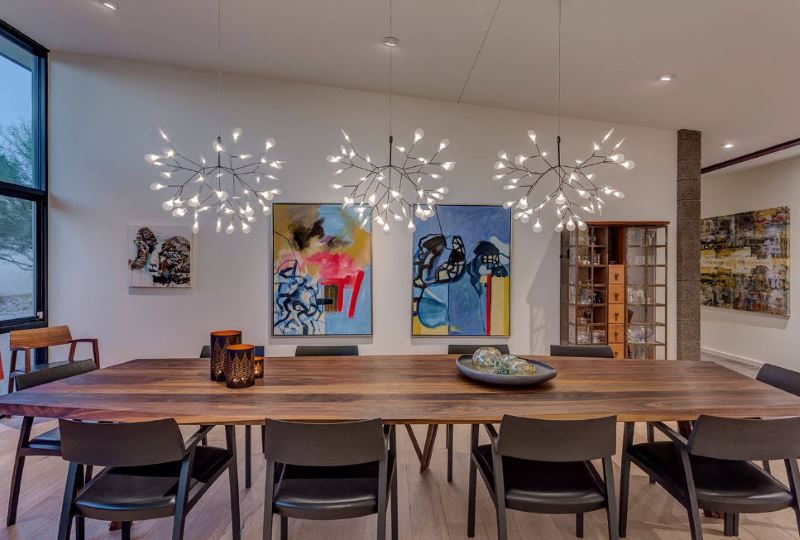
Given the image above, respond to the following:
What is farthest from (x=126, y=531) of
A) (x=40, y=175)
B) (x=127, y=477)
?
(x=40, y=175)

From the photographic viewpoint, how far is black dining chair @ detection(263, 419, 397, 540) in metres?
1.46

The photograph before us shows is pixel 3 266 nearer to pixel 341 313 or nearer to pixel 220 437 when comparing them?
pixel 220 437

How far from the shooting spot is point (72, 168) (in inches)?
158

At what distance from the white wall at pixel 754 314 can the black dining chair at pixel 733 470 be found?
4572 millimetres

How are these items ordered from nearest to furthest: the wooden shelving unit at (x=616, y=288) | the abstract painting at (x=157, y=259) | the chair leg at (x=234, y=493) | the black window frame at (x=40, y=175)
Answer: the chair leg at (x=234, y=493) < the wooden shelving unit at (x=616, y=288) < the black window frame at (x=40, y=175) < the abstract painting at (x=157, y=259)

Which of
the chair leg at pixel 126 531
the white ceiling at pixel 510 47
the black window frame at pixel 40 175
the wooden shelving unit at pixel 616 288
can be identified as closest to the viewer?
the chair leg at pixel 126 531

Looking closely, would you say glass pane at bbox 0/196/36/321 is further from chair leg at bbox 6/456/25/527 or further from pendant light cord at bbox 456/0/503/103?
pendant light cord at bbox 456/0/503/103

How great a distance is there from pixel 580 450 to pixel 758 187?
5.98 meters

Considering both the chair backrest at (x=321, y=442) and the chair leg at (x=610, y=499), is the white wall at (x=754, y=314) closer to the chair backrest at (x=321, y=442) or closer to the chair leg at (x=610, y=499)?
the chair leg at (x=610, y=499)

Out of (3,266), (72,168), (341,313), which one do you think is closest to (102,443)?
(341,313)

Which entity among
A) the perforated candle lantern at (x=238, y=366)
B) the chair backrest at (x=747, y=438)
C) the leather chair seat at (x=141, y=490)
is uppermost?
the perforated candle lantern at (x=238, y=366)

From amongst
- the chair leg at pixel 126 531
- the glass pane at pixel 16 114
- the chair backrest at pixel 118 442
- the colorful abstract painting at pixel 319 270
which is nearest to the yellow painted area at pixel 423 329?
the colorful abstract painting at pixel 319 270

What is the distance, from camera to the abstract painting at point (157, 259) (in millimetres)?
4035

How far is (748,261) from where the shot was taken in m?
5.54
